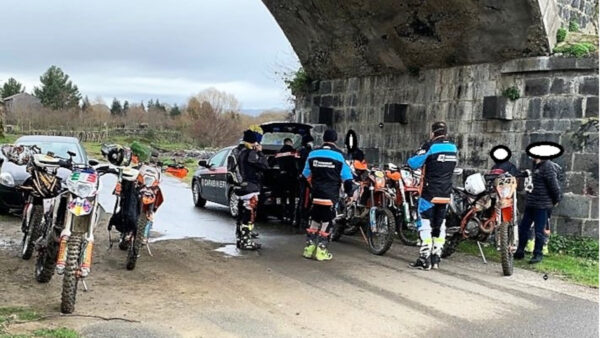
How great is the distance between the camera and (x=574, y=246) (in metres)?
9.48

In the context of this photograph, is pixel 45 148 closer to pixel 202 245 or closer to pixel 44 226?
pixel 202 245

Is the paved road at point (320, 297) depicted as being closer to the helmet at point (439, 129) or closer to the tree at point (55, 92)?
the helmet at point (439, 129)

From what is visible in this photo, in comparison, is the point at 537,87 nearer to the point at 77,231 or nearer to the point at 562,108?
the point at 562,108

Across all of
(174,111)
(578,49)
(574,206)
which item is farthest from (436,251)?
(174,111)

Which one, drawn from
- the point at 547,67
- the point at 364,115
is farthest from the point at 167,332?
the point at 364,115

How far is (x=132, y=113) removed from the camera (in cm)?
5825

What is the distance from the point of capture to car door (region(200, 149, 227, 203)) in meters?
13.9

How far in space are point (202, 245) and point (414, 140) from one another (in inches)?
187

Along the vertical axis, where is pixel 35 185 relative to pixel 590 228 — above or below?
above

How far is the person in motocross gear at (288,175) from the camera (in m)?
11.8

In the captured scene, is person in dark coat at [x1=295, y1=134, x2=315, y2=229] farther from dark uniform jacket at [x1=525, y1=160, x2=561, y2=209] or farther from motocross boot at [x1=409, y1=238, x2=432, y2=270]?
dark uniform jacket at [x1=525, y1=160, x2=561, y2=209]

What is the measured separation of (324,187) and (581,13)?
570 centimetres

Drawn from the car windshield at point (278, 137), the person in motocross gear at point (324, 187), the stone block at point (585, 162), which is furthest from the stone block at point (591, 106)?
the car windshield at point (278, 137)

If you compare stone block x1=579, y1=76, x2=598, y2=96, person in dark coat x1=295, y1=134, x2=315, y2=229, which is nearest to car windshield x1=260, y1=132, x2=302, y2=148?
person in dark coat x1=295, y1=134, x2=315, y2=229
